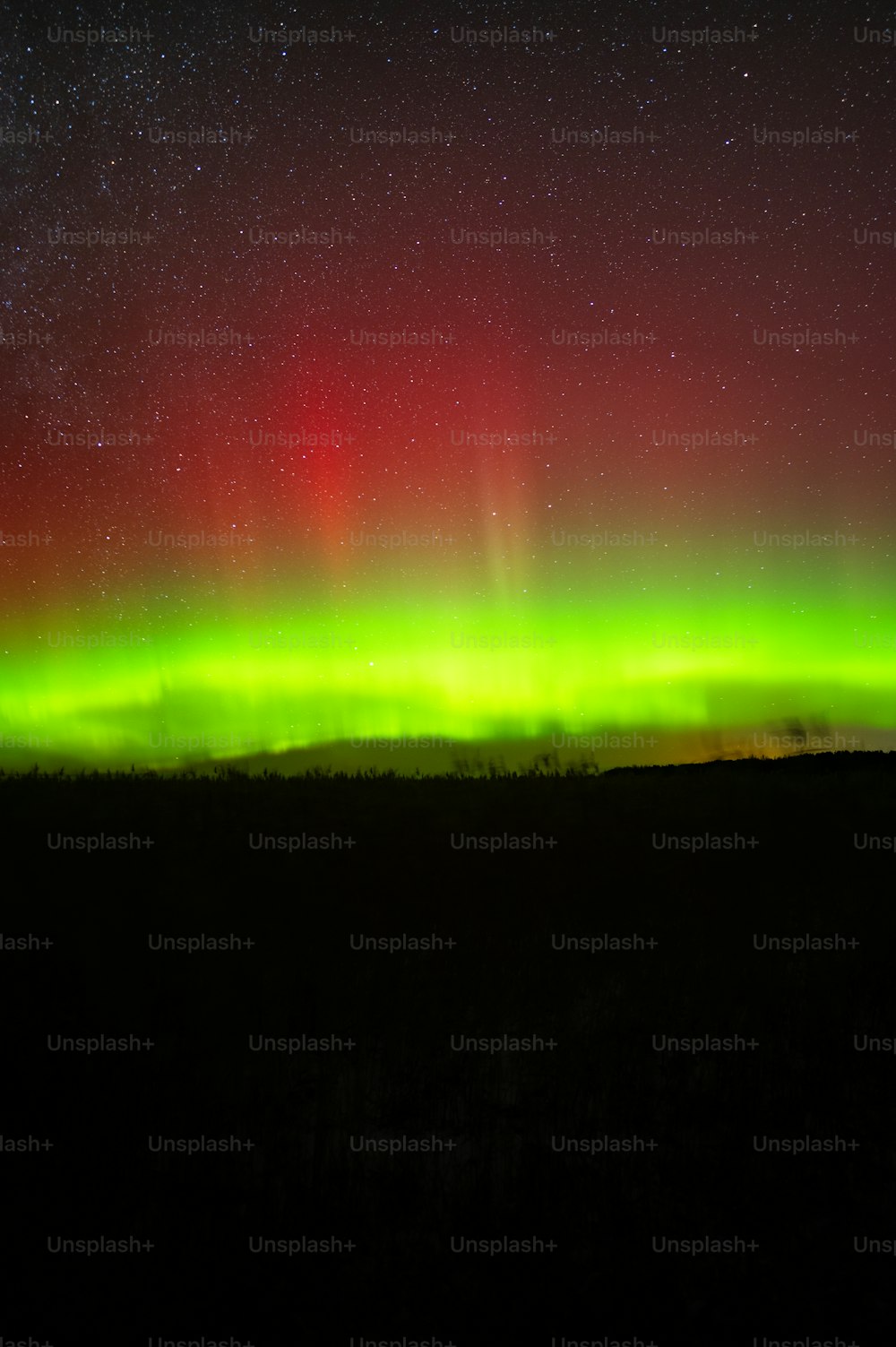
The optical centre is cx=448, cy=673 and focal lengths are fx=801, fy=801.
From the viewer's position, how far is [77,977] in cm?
653

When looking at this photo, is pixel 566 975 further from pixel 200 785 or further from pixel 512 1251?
pixel 200 785

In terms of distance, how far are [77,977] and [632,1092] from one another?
442 cm

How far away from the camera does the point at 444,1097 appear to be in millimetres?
5340

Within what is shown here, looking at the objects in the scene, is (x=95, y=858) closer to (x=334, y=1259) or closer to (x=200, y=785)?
(x=200, y=785)

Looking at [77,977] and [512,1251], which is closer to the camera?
[512,1251]

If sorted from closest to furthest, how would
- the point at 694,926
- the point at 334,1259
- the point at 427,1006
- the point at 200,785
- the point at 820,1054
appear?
the point at 334,1259
the point at 820,1054
the point at 427,1006
the point at 694,926
the point at 200,785

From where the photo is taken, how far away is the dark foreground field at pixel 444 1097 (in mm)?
3861

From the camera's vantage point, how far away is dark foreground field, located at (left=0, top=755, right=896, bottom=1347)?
386cm

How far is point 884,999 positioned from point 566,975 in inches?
102

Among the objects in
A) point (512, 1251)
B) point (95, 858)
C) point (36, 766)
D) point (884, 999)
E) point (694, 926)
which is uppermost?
point (36, 766)

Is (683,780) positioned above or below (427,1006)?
above

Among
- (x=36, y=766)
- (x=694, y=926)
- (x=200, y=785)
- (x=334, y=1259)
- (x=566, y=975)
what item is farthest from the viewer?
(x=36, y=766)

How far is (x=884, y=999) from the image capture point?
6559mm

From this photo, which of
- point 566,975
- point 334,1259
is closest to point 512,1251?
point 334,1259
